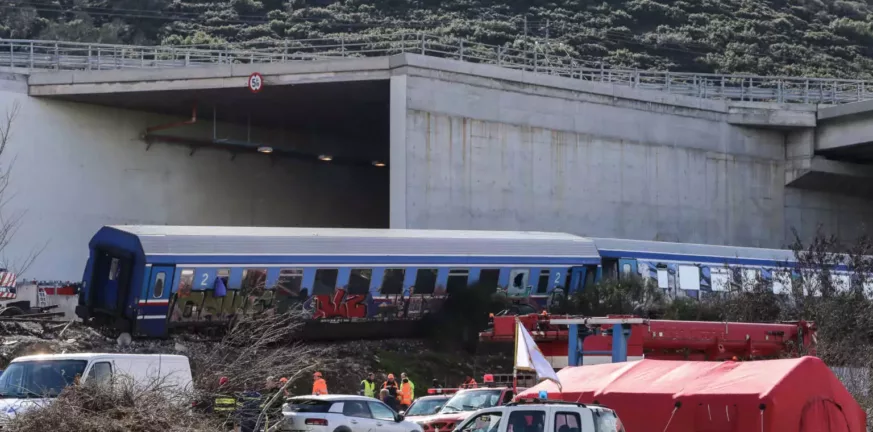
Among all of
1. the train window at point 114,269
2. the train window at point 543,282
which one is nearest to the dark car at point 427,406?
the train window at point 114,269

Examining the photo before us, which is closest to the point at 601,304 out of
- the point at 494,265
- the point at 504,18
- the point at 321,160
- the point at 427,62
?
the point at 494,265

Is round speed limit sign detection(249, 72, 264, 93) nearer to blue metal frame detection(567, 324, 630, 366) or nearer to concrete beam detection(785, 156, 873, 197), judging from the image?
blue metal frame detection(567, 324, 630, 366)

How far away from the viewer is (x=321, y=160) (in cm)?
5081

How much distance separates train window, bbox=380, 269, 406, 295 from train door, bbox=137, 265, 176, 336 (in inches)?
225

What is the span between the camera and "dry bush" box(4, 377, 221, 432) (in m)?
12.8

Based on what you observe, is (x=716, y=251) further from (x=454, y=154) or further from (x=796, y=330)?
(x=796, y=330)

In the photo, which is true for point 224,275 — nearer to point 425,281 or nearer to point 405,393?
point 425,281

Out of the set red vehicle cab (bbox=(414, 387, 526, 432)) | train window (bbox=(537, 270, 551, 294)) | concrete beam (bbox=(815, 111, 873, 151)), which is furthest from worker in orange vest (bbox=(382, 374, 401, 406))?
concrete beam (bbox=(815, 111, 873, 151))

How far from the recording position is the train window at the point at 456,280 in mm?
33531

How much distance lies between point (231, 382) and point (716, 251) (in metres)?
26.8

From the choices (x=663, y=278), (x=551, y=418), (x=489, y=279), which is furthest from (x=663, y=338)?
(x=663, y=278)

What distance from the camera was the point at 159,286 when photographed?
28969 millimetres

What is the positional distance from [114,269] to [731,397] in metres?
17.6

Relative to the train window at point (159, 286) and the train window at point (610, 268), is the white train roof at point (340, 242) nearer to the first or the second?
the train window at point (159, 286)
